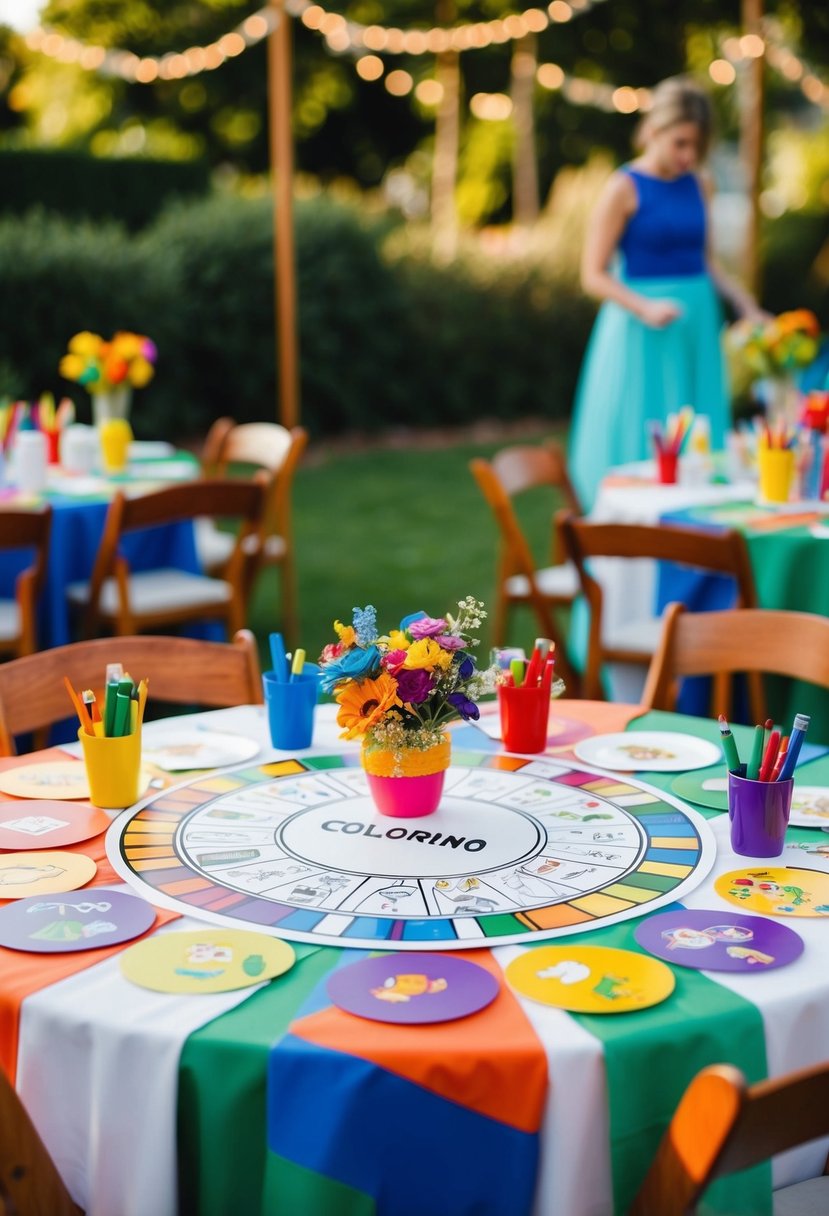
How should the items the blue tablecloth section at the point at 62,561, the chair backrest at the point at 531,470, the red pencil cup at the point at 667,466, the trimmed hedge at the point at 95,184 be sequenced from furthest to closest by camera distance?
the trimmed hedge at the point at 95,184 → the chair backrest at the point at 531,470 → the red pencil cup at the point at 667,466 → the blue tablecloth section at the point at 62,561

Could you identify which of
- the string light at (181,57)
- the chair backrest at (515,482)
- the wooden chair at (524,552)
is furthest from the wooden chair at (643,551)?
the string light at (181,57)

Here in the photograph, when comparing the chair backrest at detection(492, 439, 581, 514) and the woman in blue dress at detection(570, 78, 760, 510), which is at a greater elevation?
the woman in blue dress at detection(570, 78, 760, 510)

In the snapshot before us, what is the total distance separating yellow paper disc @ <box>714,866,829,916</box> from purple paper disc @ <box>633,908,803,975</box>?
0.04 metres

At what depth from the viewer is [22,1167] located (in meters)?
1.37

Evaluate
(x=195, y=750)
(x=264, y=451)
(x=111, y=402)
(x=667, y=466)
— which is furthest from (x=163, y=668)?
(x=264, y=451)

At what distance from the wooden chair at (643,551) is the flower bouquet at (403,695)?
163cm

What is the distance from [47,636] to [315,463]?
20.6 feet

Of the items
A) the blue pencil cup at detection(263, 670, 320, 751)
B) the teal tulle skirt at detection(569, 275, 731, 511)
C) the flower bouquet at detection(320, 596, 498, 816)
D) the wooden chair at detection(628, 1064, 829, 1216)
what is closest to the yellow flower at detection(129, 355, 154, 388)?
the teal tulle skirt at detection(569, 275, 731, 511)

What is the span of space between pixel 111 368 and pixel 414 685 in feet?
11.4

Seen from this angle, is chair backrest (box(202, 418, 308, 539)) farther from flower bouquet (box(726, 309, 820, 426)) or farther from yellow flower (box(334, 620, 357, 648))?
yellow flower (box(334, 620, 357, 648))

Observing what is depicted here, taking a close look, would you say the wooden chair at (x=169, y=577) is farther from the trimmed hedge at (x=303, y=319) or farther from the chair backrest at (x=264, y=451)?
the trimmed hedge at (x=303, y=319)

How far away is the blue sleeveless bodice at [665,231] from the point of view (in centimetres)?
535

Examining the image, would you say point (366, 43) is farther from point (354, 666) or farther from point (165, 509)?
point (354, 666)

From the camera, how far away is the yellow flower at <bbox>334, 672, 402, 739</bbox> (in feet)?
5.95
